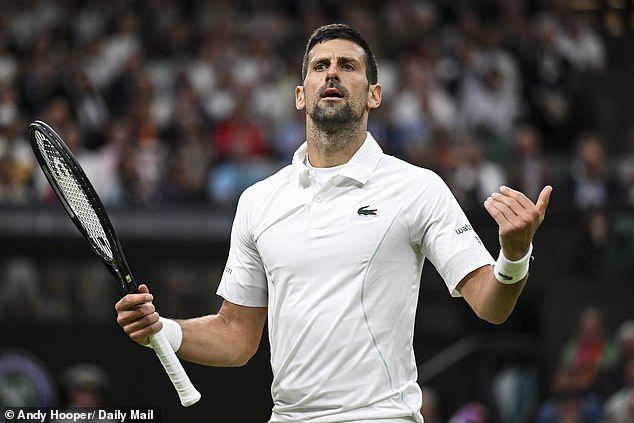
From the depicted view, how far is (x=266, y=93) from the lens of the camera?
1438cm

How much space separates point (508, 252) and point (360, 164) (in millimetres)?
843

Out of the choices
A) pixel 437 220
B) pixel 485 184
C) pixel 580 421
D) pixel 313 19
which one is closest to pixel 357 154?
pixel 437 220

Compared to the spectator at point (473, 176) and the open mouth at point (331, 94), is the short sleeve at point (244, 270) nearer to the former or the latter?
the open mouth at point (331, 94)

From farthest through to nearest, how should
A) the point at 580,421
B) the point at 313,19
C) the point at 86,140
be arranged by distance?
the point at 313,19
the point at 86,140
the point at 580,421

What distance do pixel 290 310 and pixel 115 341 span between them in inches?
259

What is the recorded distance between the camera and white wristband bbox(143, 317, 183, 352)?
5.16 metres

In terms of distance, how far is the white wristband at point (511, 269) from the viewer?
15.0 ft

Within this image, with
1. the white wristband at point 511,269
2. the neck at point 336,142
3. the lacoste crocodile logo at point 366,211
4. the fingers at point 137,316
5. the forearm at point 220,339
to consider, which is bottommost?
the forearm at point 220,339

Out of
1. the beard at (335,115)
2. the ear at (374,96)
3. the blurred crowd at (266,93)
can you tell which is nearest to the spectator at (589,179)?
the blurred crowd at (266,93)

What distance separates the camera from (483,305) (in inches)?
186

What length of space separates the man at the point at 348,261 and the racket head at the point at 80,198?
0.22 m

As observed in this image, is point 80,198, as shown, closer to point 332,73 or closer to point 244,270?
point 244,270

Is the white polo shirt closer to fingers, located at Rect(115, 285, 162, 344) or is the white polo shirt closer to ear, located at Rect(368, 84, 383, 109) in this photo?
ear, located at Rect(368, 84, 383, 109)

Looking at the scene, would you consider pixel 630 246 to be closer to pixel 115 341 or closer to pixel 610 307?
pixel 610 307
